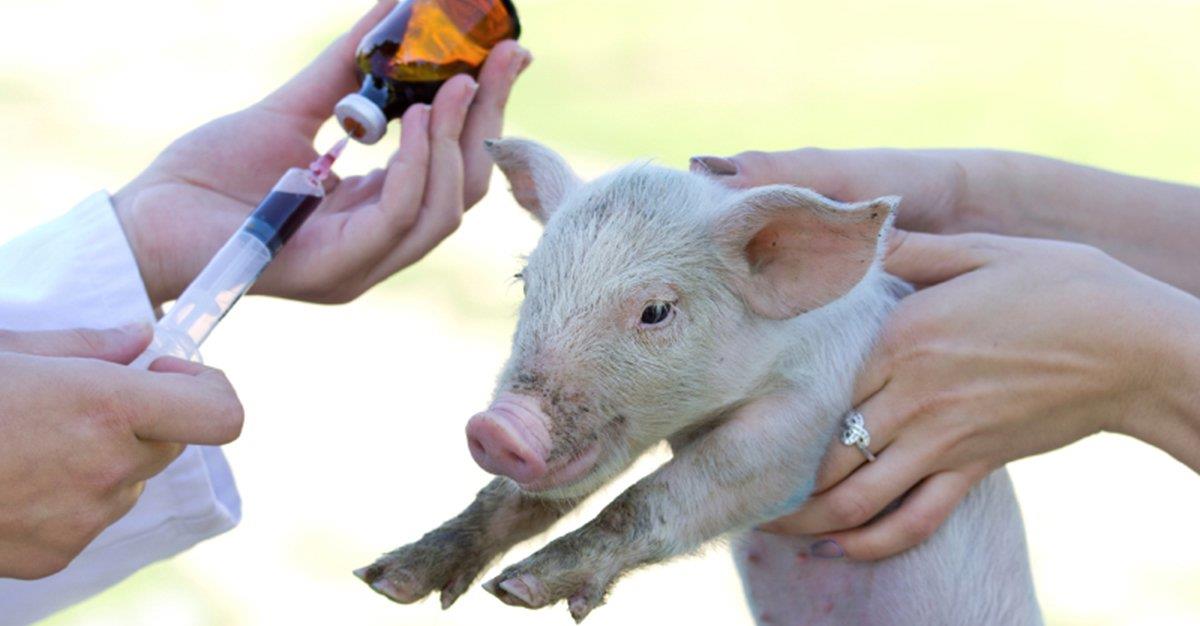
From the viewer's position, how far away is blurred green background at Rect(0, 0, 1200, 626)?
501cm

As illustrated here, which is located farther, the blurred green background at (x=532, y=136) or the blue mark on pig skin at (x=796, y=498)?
the blurred green background at (x=532, y=136)

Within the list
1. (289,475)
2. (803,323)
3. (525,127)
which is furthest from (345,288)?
(525,127)

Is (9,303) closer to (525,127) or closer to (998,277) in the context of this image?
(998,277)

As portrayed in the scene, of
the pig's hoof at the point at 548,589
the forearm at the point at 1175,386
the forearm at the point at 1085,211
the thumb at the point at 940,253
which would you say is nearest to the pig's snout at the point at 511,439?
the pig's hoof at the point at 548,589

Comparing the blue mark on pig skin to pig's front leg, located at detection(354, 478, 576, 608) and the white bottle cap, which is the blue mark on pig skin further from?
the white bottle cap

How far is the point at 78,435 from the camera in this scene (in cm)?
189

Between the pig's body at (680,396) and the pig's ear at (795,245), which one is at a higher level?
the pig's ear at (795,245)

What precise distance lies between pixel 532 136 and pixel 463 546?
6.29 m

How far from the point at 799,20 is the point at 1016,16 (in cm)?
178

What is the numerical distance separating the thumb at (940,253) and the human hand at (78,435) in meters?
1.10

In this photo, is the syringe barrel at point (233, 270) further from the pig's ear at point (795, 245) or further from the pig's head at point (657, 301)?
the pig's ear at point (795, 245)

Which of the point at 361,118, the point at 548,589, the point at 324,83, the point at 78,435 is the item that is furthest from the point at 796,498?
the point at 324,83

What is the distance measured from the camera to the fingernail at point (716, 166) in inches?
97.9

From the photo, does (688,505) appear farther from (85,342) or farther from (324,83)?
(324,83)
